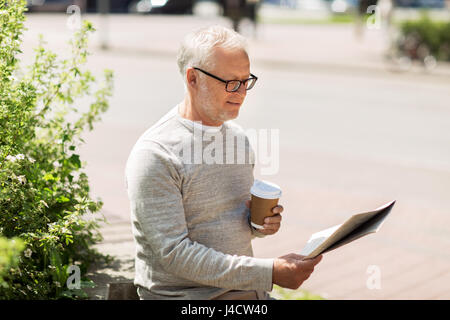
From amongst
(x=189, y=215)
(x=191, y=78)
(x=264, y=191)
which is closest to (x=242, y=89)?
(x=191, y=78)

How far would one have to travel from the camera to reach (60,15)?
3073 centimetres

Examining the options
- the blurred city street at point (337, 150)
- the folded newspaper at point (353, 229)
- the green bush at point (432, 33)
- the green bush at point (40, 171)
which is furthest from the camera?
the green bush at point (432, 33)

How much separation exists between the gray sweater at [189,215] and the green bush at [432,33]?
616 inches

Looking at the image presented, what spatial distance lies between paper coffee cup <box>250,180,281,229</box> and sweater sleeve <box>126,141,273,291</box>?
6.7 inches

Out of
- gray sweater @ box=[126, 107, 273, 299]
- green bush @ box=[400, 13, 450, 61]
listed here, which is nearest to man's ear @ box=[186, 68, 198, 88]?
gray sweater @ box=[126, 107, 273, 299]

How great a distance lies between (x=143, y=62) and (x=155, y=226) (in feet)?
49.9

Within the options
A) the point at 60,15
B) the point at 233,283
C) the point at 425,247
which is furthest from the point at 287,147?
the point at 60,15

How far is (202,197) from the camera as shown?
95.9 inches

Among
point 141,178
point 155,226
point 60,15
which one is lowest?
point 60,15

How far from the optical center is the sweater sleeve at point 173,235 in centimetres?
232

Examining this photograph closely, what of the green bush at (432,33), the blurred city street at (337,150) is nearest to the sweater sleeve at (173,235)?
the blurred city street at (337,150)

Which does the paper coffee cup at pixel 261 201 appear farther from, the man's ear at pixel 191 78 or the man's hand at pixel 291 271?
the man's ear at pixel 191 78

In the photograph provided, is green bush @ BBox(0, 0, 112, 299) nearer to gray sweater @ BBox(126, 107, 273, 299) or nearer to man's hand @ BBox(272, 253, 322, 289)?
gray sweater @ BBox(126, 107, 273, 299)
